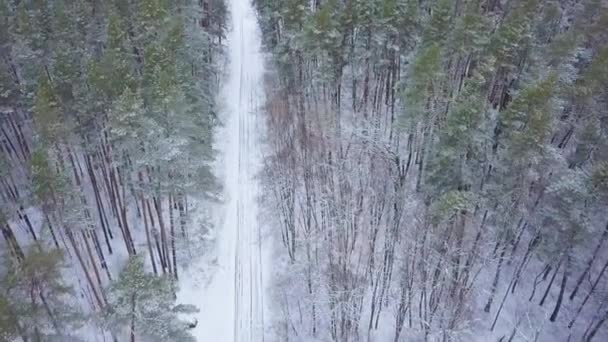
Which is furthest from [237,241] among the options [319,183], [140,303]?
[140,303]

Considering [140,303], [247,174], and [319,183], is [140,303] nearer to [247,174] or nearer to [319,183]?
[319,183]

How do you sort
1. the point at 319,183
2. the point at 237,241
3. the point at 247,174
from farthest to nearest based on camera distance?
1. the point at 247,174
2. the point at 319,183
3. the point at 237,241

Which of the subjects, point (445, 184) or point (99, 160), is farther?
point (99, 160)

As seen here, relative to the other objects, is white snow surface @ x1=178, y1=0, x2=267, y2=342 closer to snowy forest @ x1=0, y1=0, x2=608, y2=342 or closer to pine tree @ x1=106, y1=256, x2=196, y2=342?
snowy forest @ x1=0, y1=0, x2=608, y2=342

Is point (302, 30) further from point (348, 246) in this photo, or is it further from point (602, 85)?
point (602, 85)

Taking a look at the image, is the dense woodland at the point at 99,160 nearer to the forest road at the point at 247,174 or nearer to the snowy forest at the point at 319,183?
the snowy forest at the point at 319,183
